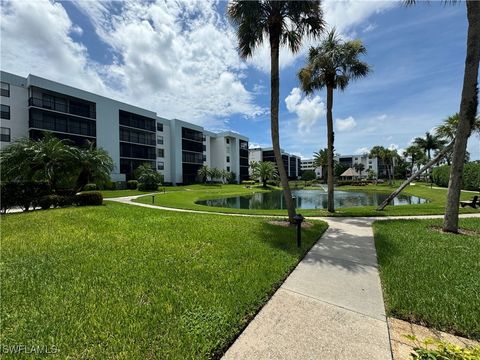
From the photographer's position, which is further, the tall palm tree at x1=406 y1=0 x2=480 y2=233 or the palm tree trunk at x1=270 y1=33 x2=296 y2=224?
the palm tree trunk at x1=270 y1=33 x2=296 y2=224

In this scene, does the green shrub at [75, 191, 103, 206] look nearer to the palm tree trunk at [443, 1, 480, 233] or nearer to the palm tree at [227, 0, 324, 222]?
the palm tree at [227, 0, 324, 222]

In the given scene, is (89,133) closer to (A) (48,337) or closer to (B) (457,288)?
(A) (48,337)

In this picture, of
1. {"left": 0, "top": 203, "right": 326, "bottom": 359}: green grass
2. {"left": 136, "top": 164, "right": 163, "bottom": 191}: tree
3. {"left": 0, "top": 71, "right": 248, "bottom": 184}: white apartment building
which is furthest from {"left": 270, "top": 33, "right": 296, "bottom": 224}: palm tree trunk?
{"left": 136, "top": 164, "right": 163, "bottom": 191}: tree

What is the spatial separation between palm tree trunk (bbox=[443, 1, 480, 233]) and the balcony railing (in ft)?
135

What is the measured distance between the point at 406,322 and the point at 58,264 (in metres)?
6.61

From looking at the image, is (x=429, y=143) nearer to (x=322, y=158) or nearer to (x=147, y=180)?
(x=322, y=158)

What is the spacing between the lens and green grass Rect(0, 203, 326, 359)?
2.79 metres

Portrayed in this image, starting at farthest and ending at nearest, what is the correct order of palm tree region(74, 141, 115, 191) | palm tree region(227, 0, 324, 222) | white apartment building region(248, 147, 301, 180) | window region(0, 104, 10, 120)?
white apartment building region(248, 147, 301, 180)
window region(0, 104, 10, 120)
palm tree region(74, 141, 115, 191)
palm tree region(227, 0, 324, 222)

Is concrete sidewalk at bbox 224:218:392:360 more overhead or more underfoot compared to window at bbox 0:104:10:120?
more underfoot

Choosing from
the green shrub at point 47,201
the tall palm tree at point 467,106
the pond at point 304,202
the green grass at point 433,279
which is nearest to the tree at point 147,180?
the pond at point 304,202

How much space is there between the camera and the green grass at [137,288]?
110 inches

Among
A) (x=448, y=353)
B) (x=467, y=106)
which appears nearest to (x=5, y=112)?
(x=448, y=353)

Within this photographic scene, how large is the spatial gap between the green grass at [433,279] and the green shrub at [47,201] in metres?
17.3

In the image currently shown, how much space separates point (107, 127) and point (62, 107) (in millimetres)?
6438
